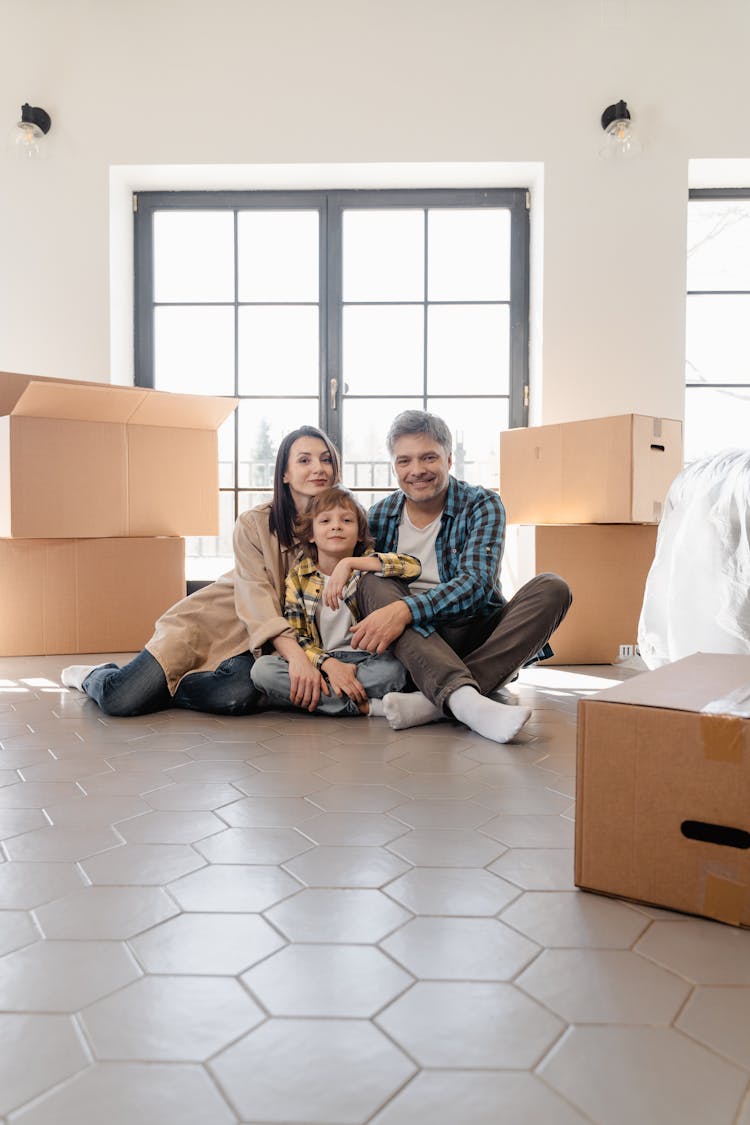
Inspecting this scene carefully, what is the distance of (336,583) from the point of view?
1994 mm

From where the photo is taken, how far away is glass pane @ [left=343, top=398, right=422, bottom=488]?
3.53 meters

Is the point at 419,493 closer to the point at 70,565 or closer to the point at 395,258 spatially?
the point at 70,565

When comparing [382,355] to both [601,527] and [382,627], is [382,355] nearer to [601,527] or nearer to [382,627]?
[601,527]

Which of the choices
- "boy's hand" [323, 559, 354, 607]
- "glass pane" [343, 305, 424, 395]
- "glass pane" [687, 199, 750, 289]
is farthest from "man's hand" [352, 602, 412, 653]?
"glass pane" [687, 199, 750, 289]

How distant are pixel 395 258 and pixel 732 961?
10.3 ft

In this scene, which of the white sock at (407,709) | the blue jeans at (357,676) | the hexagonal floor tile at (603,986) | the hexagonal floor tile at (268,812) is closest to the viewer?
the hexagonal floor tile at (603,986)

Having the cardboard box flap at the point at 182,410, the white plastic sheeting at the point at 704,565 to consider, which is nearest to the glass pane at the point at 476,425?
the cardboard box flap at the point at 182,410

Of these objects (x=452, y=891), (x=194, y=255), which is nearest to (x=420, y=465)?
(x=452, y=891)

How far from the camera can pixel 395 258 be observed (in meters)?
3.51

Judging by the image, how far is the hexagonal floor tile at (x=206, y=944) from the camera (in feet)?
2.88

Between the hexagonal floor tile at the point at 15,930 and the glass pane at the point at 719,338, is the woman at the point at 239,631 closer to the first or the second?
the hexagonal floor tile at the point at 15,930

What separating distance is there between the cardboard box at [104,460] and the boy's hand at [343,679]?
1265 millimetres

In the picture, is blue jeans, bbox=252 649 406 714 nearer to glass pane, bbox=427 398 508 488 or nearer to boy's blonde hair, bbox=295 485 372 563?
boy's blonde hair, bbox=295 485 372 563

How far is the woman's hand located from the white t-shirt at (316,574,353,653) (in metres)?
0.15
